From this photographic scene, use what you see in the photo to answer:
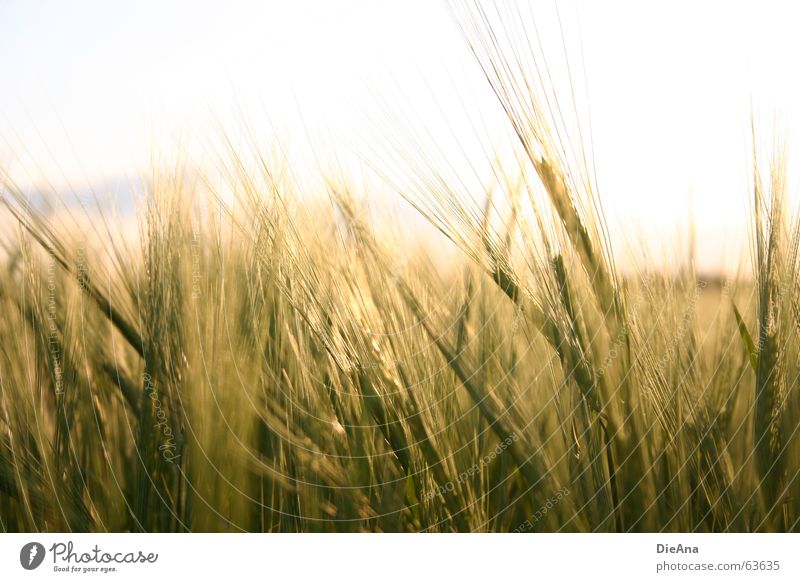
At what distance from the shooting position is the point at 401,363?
50 centimetres

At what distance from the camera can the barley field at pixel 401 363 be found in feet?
1.65

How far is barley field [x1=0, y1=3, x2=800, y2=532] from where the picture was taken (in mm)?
503

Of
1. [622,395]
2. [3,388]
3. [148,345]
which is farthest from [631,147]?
[3,388]
